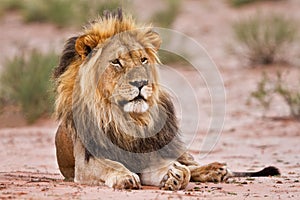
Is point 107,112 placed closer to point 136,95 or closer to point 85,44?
point 136,95

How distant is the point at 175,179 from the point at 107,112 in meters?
0.75

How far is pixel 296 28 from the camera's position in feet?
64.3

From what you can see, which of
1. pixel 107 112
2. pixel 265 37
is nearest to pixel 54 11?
pixel 265 37

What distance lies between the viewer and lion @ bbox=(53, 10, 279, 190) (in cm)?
658

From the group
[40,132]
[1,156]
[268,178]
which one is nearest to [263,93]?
[40,132]

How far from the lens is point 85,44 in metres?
6.89

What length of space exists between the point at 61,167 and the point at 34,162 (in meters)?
2.05

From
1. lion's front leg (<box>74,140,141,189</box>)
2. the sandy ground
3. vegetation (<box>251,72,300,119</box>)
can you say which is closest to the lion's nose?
lion's front leg (<box>74,140,141,189</box>)

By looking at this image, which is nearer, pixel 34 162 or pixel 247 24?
pixel 34 162

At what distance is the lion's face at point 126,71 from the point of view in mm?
6500

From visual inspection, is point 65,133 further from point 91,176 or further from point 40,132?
point 40,132

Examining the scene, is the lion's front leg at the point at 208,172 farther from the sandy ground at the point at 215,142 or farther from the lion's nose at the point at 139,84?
the lion's nose at the point at 139,84

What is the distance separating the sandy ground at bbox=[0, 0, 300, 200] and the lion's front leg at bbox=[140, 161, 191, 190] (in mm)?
111

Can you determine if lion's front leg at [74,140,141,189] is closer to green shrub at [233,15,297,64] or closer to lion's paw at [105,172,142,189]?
lion's paw at [105,172,142,189]
